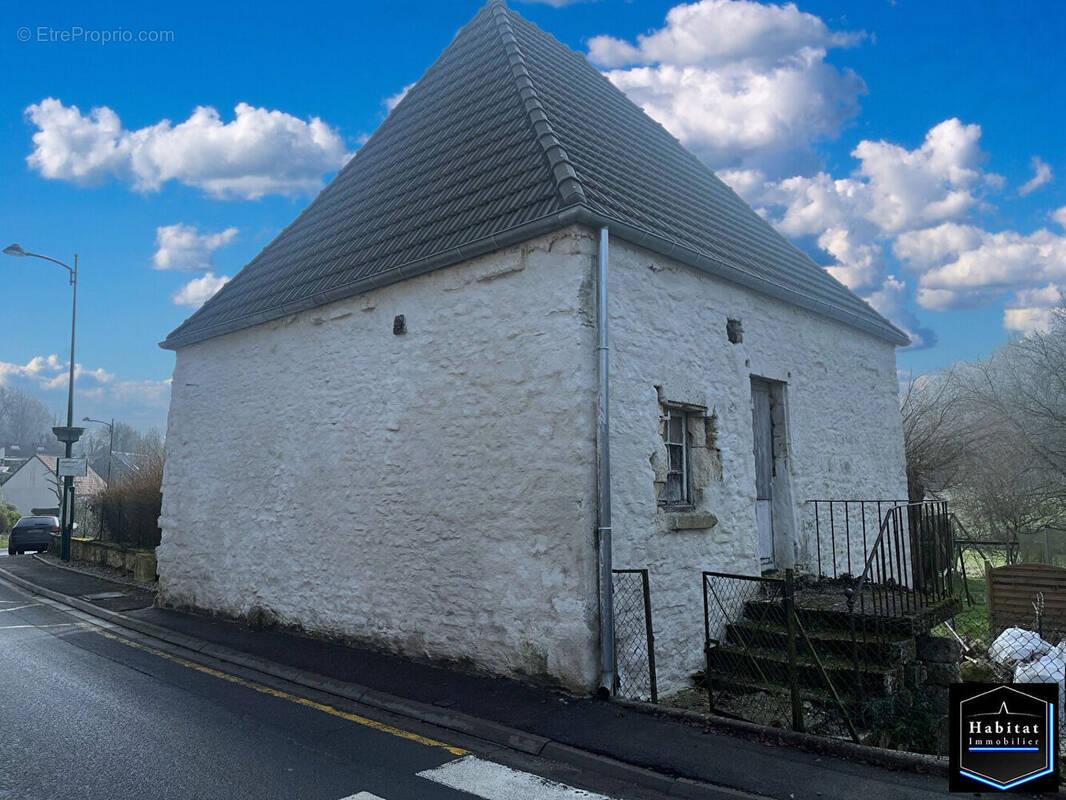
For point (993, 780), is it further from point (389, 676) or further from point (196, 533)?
point (196, 533)

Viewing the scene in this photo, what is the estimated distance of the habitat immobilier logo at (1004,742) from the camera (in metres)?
3.97

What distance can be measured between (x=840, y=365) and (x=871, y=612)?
451 centimetres

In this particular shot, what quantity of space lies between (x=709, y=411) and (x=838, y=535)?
141 inches

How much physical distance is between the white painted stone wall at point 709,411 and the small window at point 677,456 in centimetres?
17

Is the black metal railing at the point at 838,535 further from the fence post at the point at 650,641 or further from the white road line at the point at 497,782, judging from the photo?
the white road line at the point at 497,782

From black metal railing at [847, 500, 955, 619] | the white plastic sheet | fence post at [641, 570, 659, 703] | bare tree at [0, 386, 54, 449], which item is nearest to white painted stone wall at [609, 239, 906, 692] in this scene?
fence post at [641, 570, 659, 703]

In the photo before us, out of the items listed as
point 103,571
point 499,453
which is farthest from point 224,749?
point 103,571

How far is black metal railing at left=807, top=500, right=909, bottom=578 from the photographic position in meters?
9.05

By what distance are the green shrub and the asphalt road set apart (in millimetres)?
9950

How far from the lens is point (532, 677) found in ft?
20.1

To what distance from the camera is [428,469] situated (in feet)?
23.8

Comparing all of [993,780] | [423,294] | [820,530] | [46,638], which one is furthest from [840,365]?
[46,638]

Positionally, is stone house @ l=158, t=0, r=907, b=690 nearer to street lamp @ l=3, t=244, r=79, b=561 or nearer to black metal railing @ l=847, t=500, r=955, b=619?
black metal railing @ l=847, t=500, r=955, b=619

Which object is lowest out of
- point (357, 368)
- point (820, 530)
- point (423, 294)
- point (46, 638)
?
point (46, 638)
